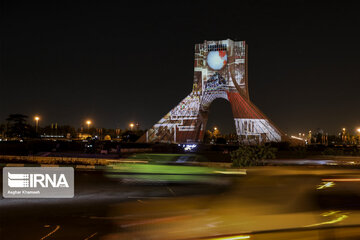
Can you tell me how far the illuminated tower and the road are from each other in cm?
3151

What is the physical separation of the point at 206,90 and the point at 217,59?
3.63m

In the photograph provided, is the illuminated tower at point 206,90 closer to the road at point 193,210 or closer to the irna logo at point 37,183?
the road at point 193,210

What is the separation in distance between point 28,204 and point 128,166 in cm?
766

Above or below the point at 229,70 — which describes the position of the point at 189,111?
below

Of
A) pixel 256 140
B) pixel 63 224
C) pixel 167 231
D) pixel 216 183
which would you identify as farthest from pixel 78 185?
pixel 256 140

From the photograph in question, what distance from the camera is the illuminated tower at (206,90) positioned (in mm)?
43000

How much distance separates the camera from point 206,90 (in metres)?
44.5

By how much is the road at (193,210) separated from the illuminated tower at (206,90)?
3151 cm

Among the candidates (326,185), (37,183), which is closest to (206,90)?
(326,185)

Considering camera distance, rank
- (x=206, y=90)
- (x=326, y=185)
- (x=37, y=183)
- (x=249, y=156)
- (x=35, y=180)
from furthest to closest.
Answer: (x=206, y=90)
(x=249, y=156)
(x=326, y=185)
(x=37, y=183)
(x=35, y=180)

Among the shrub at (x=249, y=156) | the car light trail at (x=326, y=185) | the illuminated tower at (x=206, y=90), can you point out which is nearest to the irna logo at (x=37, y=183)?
the car light trail at (x=326, y=185)

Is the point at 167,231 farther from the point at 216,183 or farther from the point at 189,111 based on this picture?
the point at 189,111

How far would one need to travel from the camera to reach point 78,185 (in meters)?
10.6

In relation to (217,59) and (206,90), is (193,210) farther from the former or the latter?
(217,59)
